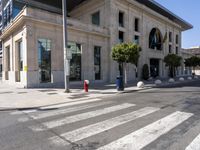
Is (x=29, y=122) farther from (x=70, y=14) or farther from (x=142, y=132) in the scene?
(x=70, y=14)

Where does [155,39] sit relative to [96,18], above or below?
below

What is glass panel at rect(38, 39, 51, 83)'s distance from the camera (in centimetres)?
1938

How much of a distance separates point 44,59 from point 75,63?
408 cm

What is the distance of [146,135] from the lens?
5.03 m

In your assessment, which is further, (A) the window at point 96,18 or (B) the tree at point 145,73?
(B) the tree at point 145,73

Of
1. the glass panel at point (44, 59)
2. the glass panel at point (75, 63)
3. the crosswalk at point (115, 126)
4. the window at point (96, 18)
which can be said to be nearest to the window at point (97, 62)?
the glass panel at point (75, 63)

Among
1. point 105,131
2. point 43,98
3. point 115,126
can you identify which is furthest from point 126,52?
point 105,131

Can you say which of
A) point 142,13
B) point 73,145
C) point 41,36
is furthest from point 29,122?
point 142,13

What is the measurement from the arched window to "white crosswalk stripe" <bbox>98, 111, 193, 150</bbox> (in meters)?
31.4

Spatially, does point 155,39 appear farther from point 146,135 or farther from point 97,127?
point 146,135

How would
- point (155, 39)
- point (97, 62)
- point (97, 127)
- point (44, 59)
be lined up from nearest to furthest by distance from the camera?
1. point (97, 127)
2. point (44, 59)
3. point (97, 62)
4. point (155, 39)

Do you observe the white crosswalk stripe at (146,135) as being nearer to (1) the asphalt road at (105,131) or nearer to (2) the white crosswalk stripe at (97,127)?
(1) the asphalt road at (105,131)

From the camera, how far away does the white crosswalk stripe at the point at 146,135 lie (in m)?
4.35

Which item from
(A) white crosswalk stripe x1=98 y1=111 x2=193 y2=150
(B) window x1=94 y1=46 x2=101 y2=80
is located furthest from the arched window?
(A) white crosswalk stripe x1=98 y1=111 x2=193 y2=150
